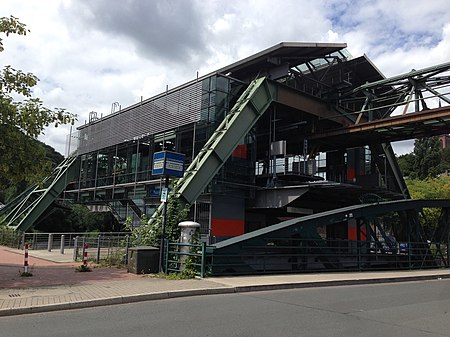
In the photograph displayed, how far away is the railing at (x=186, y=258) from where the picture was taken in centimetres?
1389

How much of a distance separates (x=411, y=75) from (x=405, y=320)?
20.6m

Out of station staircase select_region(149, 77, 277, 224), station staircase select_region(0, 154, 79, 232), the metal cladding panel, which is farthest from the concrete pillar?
station staircase select_region(0, 154, 79, 232)

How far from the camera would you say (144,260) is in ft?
48.0

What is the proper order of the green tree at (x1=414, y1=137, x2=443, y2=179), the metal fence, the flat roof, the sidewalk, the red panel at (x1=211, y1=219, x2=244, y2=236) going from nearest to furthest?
the sidewalk, the metal fence, the red panel at (x1=211, y1=219, x2=244, y2=236), the flat roof, the green tree at (x1=414, y1=137, x2=443, y2=179)

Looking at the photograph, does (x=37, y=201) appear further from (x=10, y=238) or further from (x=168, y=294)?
(x=168, y=294)

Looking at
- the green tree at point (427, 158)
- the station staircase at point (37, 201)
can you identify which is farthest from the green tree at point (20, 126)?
the green tree at point (427, 158)

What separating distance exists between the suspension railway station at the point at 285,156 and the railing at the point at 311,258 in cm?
10

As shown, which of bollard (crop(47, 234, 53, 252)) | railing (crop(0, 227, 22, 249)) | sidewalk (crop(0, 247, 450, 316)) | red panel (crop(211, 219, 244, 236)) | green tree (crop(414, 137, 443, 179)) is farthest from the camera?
green tree (crop(414, 137, 443, 179))

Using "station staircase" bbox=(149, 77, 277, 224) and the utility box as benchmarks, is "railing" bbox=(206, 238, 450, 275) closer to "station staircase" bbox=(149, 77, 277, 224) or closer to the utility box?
the utility box

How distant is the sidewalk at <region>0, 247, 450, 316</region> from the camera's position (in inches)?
373

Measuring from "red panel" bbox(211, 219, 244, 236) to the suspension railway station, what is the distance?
0.06m

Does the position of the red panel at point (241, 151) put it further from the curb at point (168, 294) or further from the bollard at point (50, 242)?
the curb at point (168, 294)

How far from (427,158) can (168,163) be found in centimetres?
7383

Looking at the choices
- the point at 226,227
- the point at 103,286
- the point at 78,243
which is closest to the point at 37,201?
the point at 78,243
